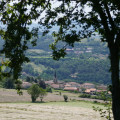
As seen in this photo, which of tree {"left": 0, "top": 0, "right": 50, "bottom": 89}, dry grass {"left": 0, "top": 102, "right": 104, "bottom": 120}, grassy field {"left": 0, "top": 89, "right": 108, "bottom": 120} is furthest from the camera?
grassy field {"left": 0, "top": 89, "right": 108, "bottom": 120}

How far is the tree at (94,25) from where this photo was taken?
7277 millimetres

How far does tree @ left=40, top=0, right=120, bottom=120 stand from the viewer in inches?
287

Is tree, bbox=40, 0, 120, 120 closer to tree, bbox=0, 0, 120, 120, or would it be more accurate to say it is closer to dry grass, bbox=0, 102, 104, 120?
tree, bbox=0, 0, 120, 120

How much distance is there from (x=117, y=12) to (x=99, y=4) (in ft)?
2.55

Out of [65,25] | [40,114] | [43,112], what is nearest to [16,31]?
[65,25]

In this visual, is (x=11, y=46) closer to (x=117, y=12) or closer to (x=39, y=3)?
(x=39, y=3)

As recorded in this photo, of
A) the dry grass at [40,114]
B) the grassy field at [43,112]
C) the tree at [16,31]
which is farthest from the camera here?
the grassy field at [43,112]

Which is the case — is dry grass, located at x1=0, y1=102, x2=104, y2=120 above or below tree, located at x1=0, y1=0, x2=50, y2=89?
below

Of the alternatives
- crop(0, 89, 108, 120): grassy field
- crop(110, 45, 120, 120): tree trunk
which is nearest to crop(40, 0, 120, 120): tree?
crop(110, 45, 120, 120): tree trunk

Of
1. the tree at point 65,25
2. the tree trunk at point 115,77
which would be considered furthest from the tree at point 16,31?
the tree trunk at point 115,77

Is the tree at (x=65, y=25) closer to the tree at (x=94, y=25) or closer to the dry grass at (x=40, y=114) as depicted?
the tree at (x=94, y=25)

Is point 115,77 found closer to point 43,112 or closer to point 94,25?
point 94,25

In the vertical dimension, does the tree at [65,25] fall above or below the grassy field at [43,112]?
above

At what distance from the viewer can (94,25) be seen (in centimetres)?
779
